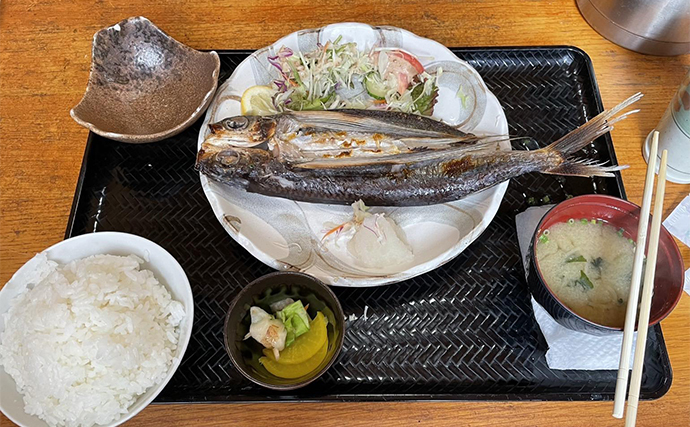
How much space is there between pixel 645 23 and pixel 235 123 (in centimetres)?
190

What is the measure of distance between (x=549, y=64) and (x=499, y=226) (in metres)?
0.91

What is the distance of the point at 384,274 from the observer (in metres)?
1.58

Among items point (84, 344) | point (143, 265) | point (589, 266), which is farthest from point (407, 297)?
point (84, 344)

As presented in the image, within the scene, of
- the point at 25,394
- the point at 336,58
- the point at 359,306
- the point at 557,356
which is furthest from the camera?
the point at 336,58

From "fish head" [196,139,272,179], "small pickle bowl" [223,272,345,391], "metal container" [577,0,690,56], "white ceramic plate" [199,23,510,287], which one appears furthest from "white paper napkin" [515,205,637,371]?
"metal container" [577,0,690,56]

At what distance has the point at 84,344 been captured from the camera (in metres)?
1.35

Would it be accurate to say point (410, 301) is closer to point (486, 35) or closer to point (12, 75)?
point (486, 35)

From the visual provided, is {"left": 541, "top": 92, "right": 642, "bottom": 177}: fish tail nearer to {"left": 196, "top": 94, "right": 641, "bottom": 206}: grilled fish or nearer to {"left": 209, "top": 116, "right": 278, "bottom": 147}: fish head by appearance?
{"left": 196, "top": 94, "right": 641, "bottom": 206}: grilled fish

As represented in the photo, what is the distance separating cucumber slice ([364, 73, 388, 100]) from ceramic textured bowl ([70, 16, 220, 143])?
631 mm

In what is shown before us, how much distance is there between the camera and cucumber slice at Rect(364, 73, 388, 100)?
1.93 metres

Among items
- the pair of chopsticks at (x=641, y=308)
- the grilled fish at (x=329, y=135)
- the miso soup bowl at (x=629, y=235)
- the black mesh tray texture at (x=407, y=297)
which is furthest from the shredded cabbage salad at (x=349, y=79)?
the pair of chopsticks at (x=641, y=308)

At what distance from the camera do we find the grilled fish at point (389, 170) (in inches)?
65.1

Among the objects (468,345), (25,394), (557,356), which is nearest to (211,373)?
(25,394)

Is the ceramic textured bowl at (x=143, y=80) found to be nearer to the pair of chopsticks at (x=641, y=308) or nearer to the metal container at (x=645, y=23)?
the pair of chopsticks at (x=641, y=308)
